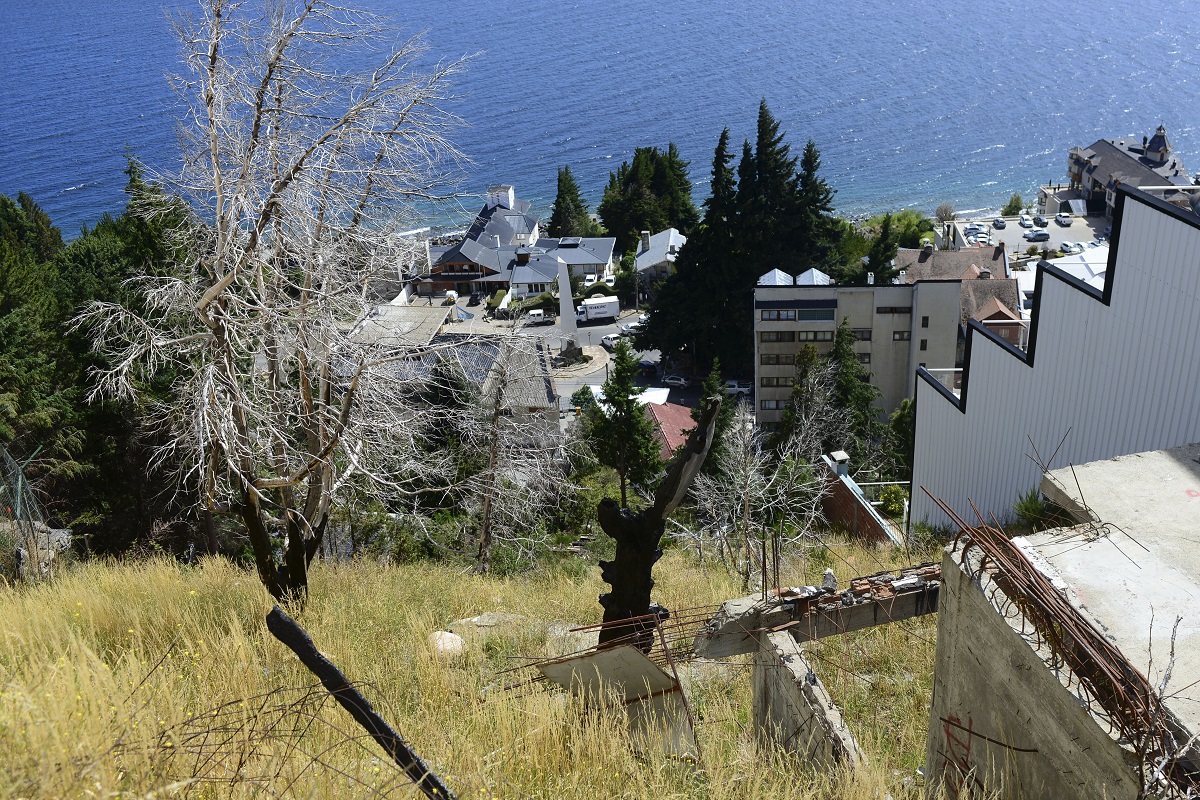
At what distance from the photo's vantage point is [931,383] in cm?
1150

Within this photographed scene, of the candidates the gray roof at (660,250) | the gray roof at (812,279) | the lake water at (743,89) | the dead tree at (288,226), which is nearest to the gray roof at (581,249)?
the gray roof at (660,250)

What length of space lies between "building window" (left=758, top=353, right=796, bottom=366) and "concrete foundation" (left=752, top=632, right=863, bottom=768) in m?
29.5

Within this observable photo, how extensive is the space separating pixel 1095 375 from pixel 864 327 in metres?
25.9

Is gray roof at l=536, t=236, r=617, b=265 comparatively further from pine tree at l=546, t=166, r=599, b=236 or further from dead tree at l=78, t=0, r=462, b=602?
dead tree at l=78, t=0, r=462, b=602

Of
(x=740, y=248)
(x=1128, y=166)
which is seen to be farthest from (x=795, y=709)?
(x=1128, y=166)

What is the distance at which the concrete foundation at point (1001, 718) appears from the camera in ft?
11.3

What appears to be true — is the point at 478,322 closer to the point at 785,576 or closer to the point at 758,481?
the point at 758,481

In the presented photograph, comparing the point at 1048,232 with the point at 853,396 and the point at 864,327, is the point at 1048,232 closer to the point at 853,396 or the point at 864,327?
the point at 864,327

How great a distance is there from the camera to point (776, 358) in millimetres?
34219

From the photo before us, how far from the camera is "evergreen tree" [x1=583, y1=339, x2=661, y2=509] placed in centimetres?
2308


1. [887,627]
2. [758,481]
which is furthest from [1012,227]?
[887,627]

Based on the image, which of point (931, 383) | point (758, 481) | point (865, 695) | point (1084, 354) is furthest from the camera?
point (758, 481)

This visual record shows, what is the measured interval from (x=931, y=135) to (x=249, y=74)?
84.7 meters

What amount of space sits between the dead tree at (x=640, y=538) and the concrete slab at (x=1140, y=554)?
5.54 feet
